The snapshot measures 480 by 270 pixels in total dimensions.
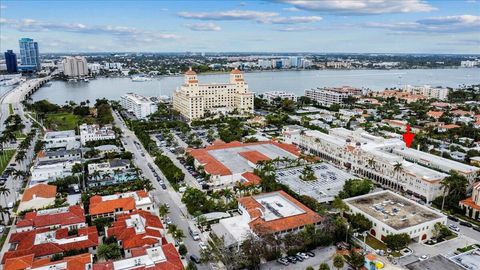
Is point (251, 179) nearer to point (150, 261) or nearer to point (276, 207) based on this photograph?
point (276, 207)

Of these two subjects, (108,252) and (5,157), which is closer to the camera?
(108,252)

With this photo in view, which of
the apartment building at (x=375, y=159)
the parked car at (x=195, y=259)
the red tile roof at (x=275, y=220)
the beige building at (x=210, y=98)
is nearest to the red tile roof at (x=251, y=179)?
the red tile roof at (x=275, y=220)

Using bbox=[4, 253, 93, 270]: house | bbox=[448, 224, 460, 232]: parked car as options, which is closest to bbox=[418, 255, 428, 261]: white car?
bbox=[448, 224, 460, 232]: parked car

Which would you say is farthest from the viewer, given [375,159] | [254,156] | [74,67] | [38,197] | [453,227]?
[74,67]

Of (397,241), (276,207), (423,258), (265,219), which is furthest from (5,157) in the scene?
(423,258)

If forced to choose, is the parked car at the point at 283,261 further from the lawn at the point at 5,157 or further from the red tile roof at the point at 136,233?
the lawn at the point at 5,157

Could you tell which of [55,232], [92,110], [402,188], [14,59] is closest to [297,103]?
[92,110]
